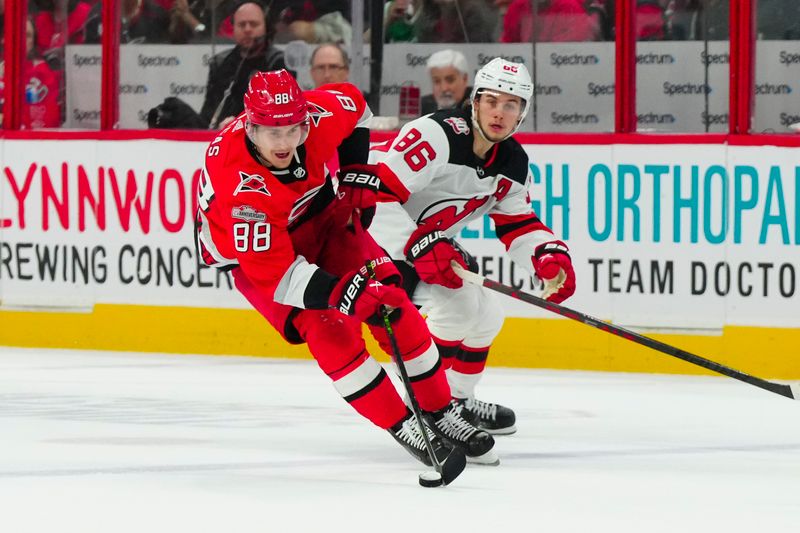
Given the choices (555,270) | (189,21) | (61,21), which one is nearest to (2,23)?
(61,21)

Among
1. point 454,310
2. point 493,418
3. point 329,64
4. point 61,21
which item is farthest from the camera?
point 61,21

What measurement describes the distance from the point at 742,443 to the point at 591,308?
1.71m

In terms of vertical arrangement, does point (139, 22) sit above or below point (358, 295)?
above

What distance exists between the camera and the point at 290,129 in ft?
13.7

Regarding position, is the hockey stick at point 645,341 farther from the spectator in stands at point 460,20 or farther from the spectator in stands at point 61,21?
the spectator in stands at point 61,21

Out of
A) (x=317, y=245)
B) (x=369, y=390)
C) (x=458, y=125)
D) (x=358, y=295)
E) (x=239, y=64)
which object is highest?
(x=239, y=64)

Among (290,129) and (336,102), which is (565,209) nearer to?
(336,102)

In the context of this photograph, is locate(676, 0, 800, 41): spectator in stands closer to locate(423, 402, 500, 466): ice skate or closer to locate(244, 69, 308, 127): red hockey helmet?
locate(423, 402, 500, 466): ice skate

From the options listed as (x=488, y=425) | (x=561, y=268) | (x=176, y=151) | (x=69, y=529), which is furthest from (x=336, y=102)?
(x=176, y=151)

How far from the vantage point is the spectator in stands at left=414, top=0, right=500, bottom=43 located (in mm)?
6883

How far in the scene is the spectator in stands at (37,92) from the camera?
25.1ft

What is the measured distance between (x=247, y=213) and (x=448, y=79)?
2.92 m

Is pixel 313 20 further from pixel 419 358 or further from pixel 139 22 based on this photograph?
pixel 419 358

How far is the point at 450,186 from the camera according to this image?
5027 mm
